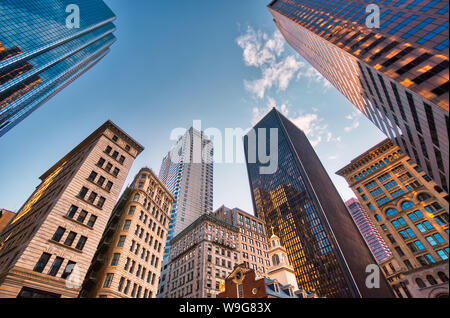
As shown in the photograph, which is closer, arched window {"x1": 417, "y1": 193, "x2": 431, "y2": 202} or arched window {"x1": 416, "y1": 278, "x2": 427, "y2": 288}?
arched window {"x1": 416, "y1": 278, "x2": 427, "y2": 288}

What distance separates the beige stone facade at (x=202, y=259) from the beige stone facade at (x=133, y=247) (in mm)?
20488

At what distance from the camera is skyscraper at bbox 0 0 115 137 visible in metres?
83.4

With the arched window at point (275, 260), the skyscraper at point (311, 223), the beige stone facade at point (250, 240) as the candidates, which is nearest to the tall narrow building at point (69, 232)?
the arched window at point (275, 260)

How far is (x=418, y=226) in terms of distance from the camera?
60531mm

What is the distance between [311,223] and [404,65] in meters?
105

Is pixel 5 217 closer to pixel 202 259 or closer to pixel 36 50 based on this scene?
pixel 36 50

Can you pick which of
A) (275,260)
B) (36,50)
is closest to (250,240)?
(275,260)

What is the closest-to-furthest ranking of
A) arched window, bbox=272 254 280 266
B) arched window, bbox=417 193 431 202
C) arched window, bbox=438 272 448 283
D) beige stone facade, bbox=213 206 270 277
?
arched window, bbox=438 272 448 283
arched window, bbox=272 254 280 266
arched window, bbox=417 193 431 202
beige stone facade, bbox=213 206 270 277

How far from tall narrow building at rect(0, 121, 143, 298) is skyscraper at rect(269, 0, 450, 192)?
56.0 metres

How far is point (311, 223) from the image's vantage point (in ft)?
429

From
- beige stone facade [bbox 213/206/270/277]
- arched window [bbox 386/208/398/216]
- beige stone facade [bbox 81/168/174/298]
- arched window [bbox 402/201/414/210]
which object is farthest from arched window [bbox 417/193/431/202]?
beige stone facade [bbox 81/168/174/298]

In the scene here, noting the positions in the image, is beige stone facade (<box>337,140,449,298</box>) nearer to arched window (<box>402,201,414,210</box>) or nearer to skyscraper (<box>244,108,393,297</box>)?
arched window (<box>402,201,414,210</box>)
